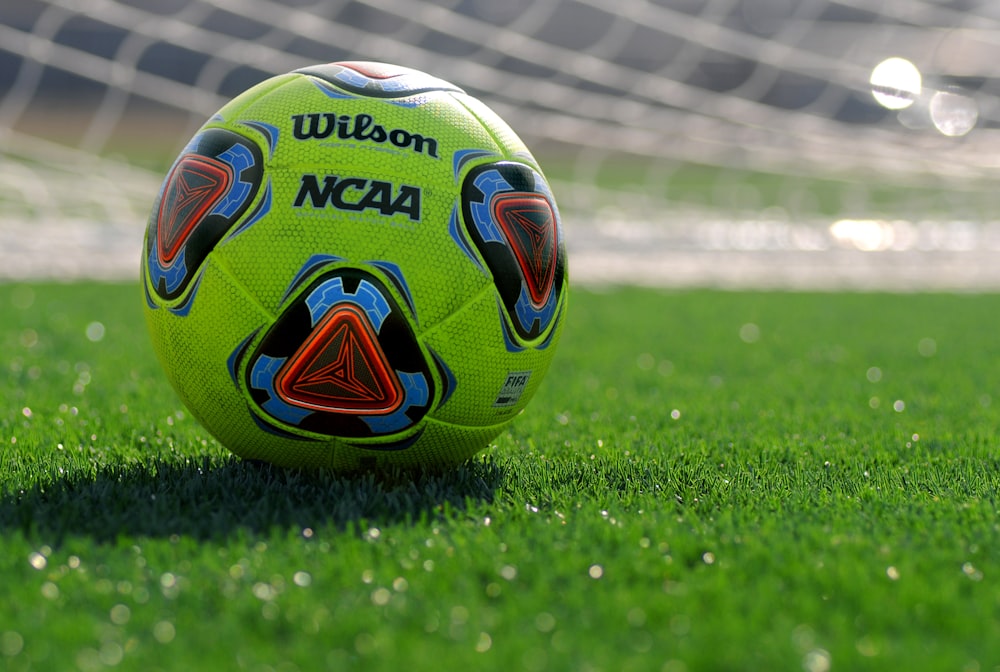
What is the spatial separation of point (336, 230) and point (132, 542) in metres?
0.82

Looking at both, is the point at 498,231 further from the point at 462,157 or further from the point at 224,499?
the point at 224,499

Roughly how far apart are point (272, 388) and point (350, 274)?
342 millimetres

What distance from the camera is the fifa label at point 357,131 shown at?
2.68 metres

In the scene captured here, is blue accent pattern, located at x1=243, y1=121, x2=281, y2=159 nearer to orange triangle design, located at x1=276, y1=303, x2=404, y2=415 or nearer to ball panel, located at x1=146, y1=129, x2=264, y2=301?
ball panel, located at x1=146, y1=129, x2=264, y2=301

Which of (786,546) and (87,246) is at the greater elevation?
(786,546)

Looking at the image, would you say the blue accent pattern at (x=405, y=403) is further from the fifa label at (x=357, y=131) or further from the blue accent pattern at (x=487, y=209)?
the fifa label at (x=357, y=131)

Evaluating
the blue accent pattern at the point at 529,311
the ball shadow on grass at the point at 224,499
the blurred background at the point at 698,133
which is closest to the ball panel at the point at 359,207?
Result: the blue accent pattern at the point at 529,311

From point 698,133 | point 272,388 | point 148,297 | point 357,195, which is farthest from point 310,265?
point 698,133

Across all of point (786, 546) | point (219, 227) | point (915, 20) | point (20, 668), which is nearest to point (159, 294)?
point (219, 227)

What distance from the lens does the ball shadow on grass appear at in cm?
242

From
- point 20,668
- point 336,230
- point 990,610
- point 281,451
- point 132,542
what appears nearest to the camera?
point 20,668

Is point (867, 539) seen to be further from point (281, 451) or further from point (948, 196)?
point (948, 196)

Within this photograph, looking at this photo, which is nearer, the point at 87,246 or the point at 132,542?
the point at 132,542

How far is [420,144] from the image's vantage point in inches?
107
